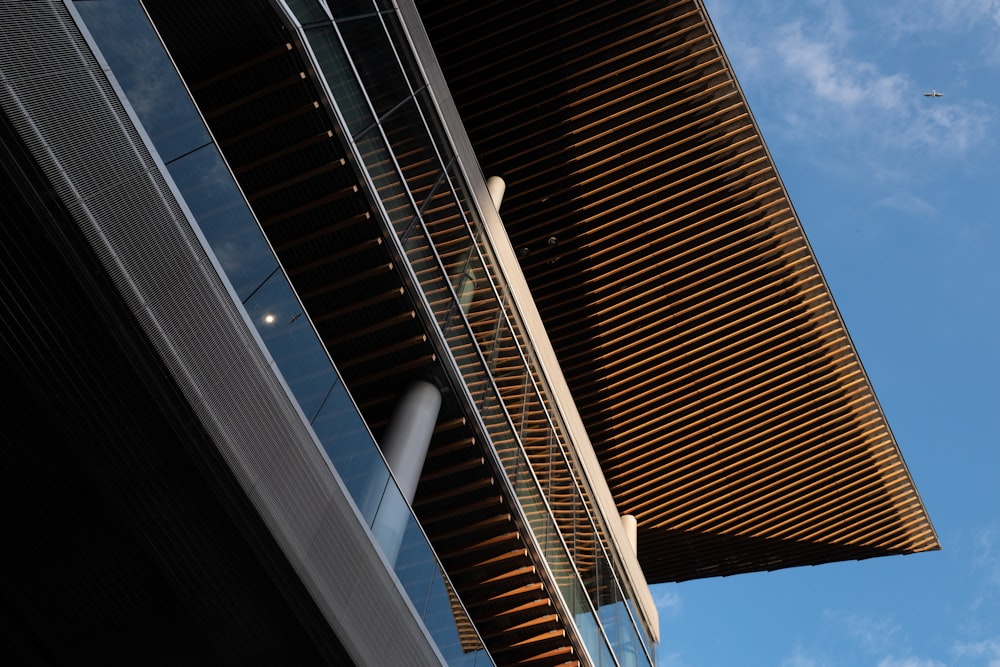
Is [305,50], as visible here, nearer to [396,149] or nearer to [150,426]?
[396,149]

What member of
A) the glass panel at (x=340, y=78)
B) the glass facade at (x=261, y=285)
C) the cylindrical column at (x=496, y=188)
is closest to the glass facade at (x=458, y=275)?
the glass panel at (x=340, y=78)

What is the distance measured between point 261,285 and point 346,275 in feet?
8.27

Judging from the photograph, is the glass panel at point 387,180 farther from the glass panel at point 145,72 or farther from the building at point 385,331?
the glass panel at point 145,72

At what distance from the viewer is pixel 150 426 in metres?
4.80

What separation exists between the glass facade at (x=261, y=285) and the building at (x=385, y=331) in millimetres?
25

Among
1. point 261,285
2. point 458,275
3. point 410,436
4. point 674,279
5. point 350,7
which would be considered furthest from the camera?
point 674,279

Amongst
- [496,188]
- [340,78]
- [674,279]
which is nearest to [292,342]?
[340,78]

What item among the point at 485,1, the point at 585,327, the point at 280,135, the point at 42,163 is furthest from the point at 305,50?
the point at 585,327

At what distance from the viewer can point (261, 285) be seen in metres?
5.77

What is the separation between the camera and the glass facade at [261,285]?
5.02m

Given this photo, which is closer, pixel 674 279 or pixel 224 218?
pixel 224 218

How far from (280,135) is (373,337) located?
198 centimetres

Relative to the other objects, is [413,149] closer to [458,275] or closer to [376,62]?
[376,62]

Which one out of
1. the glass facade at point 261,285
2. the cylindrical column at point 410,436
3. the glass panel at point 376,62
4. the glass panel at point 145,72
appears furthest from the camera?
the glass panel at point 376,62
